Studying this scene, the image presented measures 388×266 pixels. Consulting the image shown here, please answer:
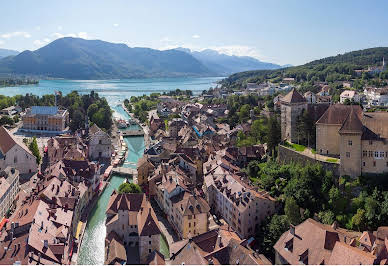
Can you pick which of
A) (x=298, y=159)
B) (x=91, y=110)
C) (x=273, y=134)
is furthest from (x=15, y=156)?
(x=91, y=110)

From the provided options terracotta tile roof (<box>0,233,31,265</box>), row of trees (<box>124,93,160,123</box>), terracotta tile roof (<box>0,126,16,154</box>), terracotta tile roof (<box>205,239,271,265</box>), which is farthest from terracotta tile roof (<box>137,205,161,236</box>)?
row of trees (<box>124,93,160,123</box>)

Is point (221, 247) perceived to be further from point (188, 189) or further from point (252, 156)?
point (252, 156)

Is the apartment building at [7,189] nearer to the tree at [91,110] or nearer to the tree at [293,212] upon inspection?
the tree at [293,212]

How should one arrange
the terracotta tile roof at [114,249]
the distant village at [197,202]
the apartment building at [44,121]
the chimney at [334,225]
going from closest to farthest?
the distant village at [197,202] < the terracotta tile roof at [114,249] < the chimney at [334,225] < the apartment building at [44,121]

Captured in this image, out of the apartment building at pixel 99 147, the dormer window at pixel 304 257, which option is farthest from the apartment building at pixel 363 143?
the apartment building at pixel 99 147

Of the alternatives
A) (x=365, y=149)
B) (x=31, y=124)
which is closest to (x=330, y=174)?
(x=365, y=149)

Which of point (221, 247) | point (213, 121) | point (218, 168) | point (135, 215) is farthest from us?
point (213, 121)

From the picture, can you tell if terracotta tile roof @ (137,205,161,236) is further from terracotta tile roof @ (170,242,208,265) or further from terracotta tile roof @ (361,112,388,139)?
terracotta tile roof @ (361,112,388,139)
